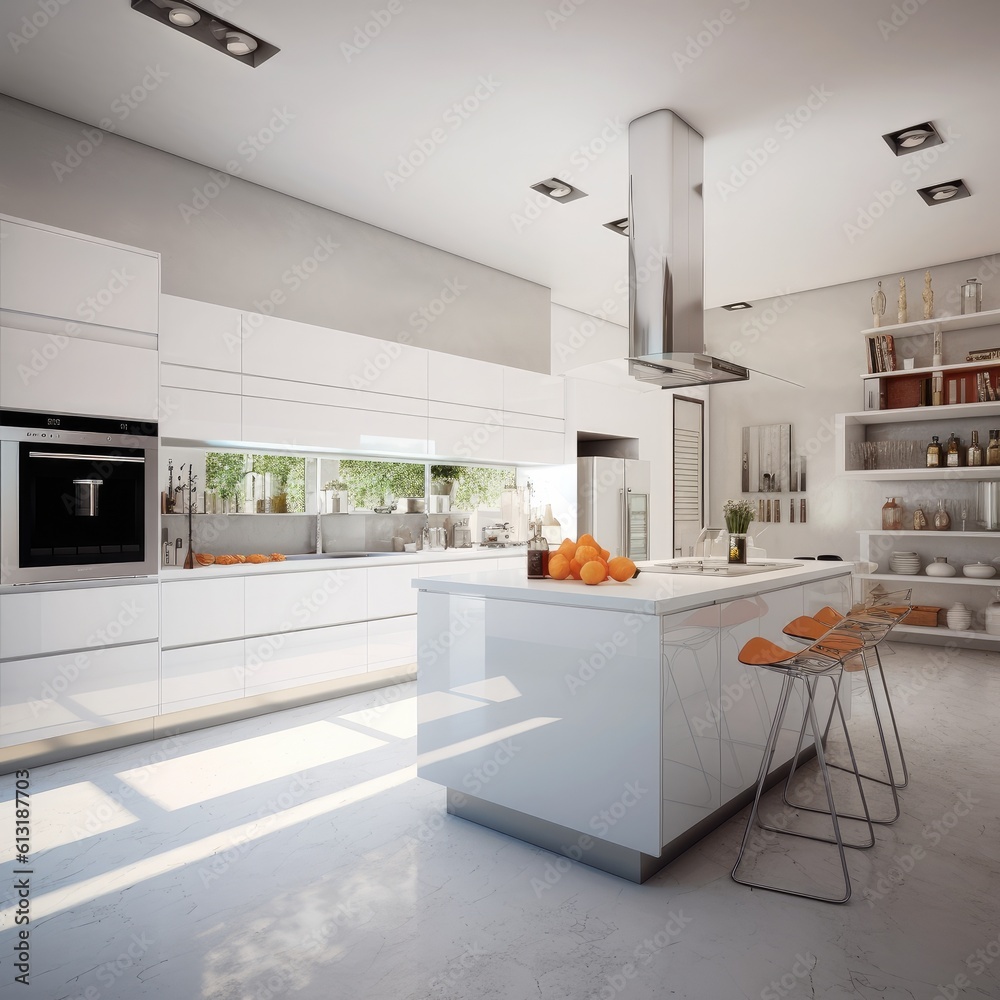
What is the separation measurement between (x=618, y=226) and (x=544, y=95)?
1.63 meters

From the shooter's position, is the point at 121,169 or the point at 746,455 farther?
the point at 746,455

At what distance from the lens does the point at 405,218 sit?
4.78 meters

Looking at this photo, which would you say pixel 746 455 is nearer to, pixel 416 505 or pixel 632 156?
pixel 416 505

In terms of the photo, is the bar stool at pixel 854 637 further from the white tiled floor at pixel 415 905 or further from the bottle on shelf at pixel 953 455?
the bottle on shelf at pixel 953 455

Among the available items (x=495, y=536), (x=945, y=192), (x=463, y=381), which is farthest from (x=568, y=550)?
(x=945, y=192)

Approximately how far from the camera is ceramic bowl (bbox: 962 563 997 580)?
5.48 meters

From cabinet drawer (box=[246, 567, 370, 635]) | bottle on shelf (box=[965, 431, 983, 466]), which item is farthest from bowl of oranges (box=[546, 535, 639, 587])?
bottle on shelf (box=[965, 431, 983, 466])

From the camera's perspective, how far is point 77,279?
321 cm

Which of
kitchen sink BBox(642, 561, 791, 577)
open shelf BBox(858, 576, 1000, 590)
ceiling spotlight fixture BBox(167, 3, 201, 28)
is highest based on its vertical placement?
ceiling spotlight fixture BBox(167, 3, 201, 28)

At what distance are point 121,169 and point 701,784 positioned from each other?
13.1 ft

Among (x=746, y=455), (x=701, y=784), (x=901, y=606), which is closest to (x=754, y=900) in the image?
(x=701, y=784)

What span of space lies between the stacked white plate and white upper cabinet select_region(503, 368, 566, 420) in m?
3.00

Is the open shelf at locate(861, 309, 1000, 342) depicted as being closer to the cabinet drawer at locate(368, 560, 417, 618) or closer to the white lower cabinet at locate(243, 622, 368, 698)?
the cabinet drawer at locate(368, 560, 417, 618)

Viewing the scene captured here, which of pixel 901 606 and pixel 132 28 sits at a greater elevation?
pixel 132 28
